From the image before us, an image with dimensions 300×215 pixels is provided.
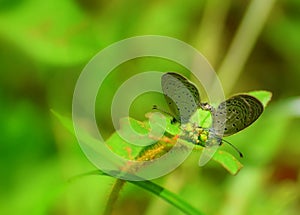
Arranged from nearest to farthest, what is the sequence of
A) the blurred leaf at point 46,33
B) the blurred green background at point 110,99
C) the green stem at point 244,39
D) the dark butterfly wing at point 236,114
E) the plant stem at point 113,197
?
the dark butterfly wing at point 236,114
the plant stem at point 113,197
the blurred green background at point 110,99
the blurred leaf at point 46,33
the green stem at point 244,39

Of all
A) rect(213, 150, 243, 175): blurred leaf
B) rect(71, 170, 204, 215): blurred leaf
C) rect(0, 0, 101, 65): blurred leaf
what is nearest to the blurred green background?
rect(0, 0, 101, 65): blurred leaf

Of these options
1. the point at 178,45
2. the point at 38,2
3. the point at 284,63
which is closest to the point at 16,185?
the point at 38,2

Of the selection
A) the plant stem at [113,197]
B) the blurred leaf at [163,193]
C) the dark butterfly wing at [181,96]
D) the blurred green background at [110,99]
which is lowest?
the plant stem at [113,197]

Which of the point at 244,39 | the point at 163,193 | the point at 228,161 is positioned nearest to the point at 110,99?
the point at 244,39

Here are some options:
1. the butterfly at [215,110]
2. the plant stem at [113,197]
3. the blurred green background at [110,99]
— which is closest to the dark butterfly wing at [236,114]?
the butterfly at [215,110]

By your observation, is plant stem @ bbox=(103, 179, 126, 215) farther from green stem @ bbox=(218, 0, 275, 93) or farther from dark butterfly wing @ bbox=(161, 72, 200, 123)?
green stem @ bbox=(218, 0, 275, 93)

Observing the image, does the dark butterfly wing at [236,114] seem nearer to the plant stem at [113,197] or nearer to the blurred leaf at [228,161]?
the blurred leaf at [228,161]

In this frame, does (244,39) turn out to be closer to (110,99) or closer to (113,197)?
(110,99)
